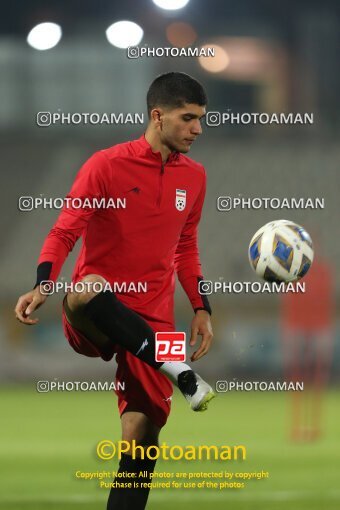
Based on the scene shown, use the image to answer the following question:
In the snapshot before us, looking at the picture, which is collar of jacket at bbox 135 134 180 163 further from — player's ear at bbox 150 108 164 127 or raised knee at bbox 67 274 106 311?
raised knee at bbox 67 274 106 311

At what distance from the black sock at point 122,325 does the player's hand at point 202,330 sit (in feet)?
0.86

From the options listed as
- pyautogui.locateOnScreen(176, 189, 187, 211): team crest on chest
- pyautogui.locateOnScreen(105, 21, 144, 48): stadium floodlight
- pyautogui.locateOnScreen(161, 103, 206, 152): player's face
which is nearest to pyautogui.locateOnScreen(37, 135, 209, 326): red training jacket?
pyautogui.locateOnScreen(176, 189, 187, 211): team crest on chest

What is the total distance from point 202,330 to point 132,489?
59 cm

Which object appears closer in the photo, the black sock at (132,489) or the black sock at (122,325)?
the black sock at (122,325)

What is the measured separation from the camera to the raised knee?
348cm

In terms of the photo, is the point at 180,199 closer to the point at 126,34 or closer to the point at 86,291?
the point at 86,291

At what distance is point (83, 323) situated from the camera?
359 centimetres

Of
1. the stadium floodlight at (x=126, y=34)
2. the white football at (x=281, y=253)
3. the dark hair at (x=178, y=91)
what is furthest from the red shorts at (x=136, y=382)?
the stadium floodlight at (x=126, y=34)

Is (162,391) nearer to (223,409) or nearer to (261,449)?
(261,449)

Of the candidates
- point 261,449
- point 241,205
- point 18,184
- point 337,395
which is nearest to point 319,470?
point 261,449

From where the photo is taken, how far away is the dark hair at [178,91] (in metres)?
3.76

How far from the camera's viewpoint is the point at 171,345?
12.3 feet

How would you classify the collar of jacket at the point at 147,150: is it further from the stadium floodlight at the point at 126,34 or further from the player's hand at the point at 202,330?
the stadium floodlight at the point at 126,34

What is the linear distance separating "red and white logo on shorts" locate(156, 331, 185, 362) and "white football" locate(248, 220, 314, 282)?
0.38m
